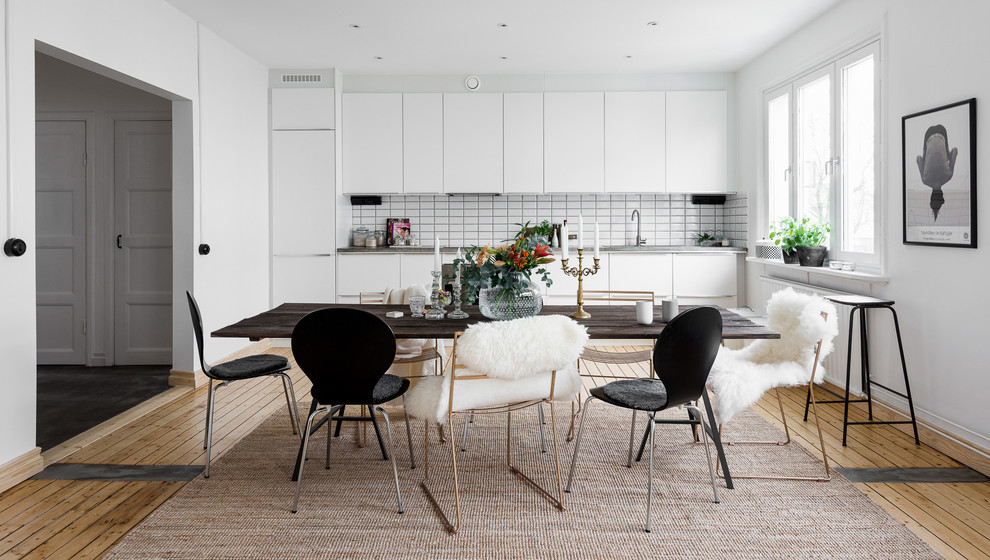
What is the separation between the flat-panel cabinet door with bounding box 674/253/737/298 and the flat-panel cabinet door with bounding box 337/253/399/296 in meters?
2.68

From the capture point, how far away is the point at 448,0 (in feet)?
13.7

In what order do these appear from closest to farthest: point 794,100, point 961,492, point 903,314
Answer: point 961,492 → point 903,314 → point 794,100

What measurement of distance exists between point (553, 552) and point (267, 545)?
1025mm

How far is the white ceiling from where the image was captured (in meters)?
4.28

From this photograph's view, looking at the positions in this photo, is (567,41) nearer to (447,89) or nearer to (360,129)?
(447,89)

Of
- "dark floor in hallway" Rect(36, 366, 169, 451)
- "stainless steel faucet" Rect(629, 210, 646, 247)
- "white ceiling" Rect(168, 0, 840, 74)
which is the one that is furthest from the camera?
"stainless steel faucet" Rect(629, 210, 646, 247)

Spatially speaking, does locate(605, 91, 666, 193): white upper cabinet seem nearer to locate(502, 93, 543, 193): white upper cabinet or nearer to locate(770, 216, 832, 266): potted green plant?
locate(502, 93, 543, 193): white upper cabinet

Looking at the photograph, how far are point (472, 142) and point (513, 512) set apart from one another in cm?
421

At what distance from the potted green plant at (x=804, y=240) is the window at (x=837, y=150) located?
7 centimetres

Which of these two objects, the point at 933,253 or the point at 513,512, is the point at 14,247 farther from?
the point at 933,253

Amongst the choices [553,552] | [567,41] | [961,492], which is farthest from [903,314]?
[567,41]

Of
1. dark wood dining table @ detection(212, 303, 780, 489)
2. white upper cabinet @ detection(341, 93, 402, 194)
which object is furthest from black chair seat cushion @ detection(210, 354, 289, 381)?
white upper cabinet @ detection(341, 93, 402, 194)

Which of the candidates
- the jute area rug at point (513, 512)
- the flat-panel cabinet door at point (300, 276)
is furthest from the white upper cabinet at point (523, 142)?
the jute area rug at point (513, 512)

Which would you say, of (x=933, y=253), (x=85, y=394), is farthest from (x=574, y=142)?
(x=85, y=394)
